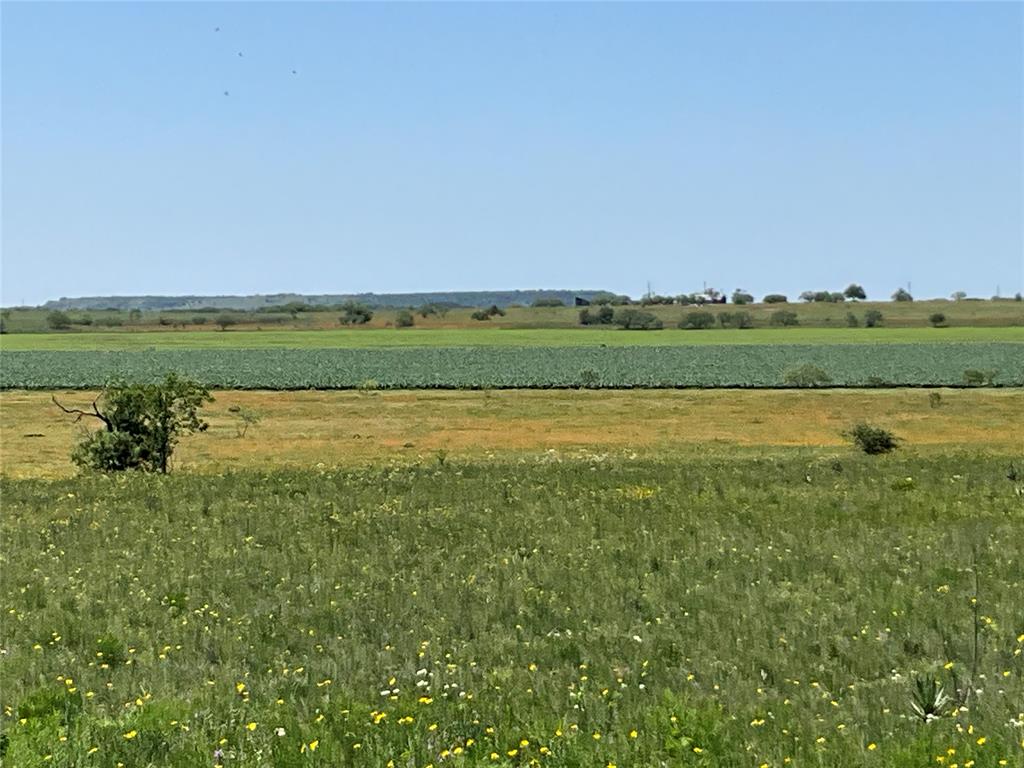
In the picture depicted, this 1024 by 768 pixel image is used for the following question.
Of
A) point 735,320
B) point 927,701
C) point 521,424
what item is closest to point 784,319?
point 735,320

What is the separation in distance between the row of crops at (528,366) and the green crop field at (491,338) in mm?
11848

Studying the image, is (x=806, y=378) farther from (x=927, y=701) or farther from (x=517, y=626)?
(x=927, y=701)

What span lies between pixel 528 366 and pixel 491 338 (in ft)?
195

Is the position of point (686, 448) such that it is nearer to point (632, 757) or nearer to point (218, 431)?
point (218, 431)

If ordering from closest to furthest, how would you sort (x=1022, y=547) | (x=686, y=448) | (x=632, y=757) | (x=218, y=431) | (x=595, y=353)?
(x=632, y=757)
(x=1022, y=547)
(x=686, y=448)
(x=218, y=431)
(x=595, y=353)

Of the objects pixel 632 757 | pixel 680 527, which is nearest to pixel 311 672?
pixel 632 757

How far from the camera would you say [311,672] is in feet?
32.3

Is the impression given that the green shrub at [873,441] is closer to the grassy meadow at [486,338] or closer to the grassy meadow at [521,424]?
the grassy meadow at [521,424]

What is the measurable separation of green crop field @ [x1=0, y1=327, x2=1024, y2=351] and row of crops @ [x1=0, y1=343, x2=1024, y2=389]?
11.8 meters

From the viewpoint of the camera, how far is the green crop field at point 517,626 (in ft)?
24.5

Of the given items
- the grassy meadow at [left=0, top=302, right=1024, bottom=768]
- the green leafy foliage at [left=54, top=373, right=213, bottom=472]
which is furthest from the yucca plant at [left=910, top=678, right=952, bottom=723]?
the green leafy foliage at [left=54, top=373, right=213, bottom=472]

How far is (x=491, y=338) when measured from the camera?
150 meters

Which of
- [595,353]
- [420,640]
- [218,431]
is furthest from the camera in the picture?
[595,353]

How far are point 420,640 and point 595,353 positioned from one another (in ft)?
328
